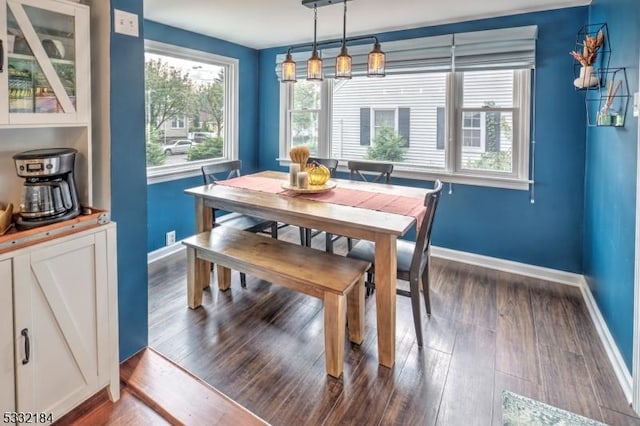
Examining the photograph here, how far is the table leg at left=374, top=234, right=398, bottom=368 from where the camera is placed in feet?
7.00

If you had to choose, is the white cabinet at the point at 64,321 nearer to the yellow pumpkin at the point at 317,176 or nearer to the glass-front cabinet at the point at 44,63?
the glass-front cabinet at the point at 44,63

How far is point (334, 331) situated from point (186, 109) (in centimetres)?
309

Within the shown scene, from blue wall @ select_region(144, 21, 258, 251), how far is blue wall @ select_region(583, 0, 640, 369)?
3516 millimetres

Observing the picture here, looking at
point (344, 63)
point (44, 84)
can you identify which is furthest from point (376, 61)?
point (44, 84)

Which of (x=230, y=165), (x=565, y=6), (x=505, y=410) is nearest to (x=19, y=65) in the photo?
→ (x=230, y=165)

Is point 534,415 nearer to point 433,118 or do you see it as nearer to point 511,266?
point 511,266

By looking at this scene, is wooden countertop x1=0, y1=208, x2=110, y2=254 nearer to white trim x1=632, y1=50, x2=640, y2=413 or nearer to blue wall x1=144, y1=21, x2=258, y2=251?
blue wall x1=144, y1=21, x2=258, y2=251

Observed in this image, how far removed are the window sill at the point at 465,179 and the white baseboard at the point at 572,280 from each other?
694 mm

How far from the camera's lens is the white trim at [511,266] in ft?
10.9

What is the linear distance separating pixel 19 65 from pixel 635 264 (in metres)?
2.81

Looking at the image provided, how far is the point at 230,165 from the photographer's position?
144 inches

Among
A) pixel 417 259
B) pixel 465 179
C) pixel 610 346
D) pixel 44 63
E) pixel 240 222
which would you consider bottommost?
pixel 610 346

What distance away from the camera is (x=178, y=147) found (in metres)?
4.10

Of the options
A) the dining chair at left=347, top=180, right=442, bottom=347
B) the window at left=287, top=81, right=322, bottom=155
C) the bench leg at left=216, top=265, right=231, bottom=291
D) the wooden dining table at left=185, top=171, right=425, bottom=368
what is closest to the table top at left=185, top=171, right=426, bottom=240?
the wooden dining table at left=185, top=171, right=425, bottom=368
